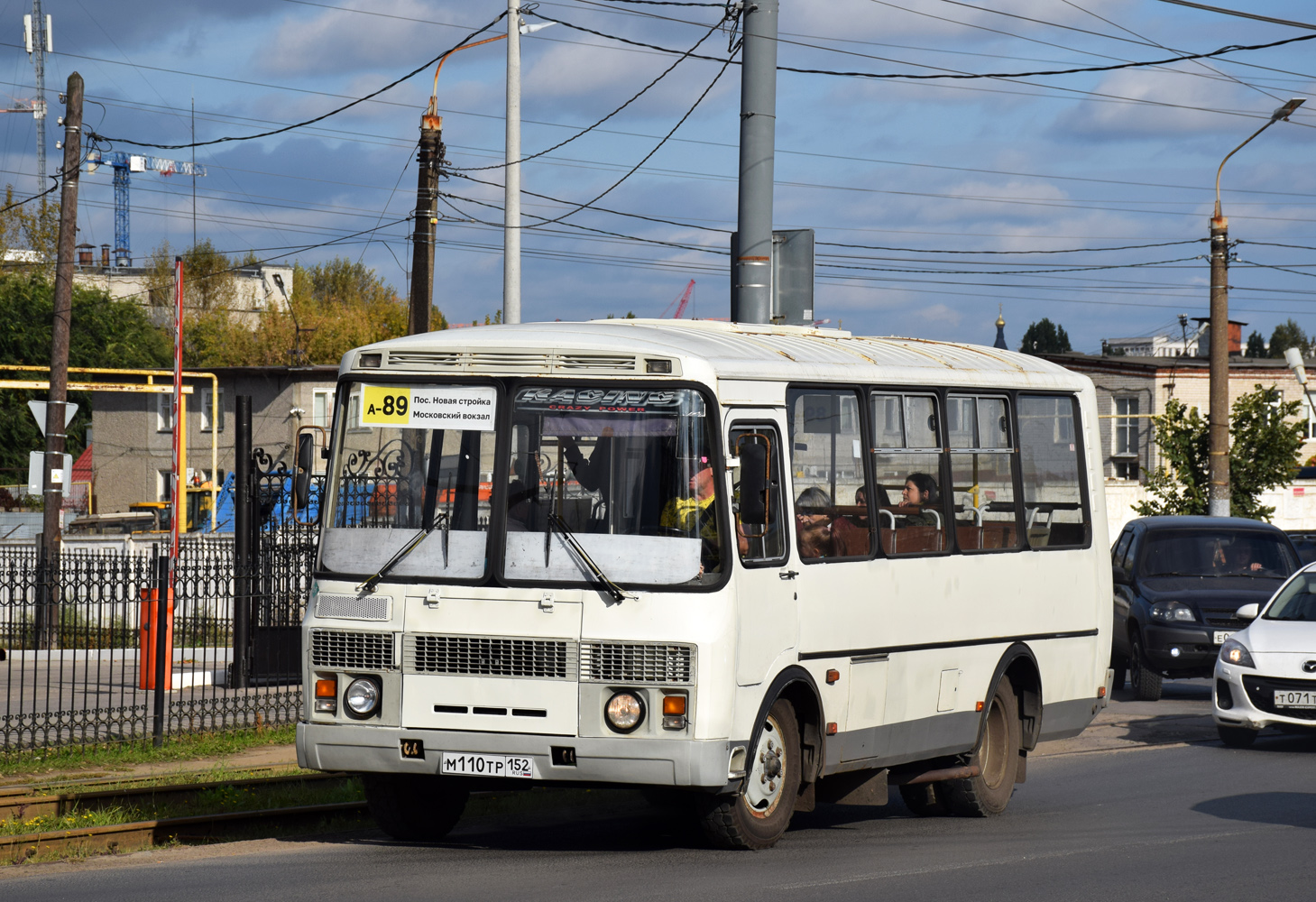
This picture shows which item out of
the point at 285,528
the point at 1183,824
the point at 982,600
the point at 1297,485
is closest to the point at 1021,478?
the point at 982,600

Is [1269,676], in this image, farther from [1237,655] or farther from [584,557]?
[584,557]

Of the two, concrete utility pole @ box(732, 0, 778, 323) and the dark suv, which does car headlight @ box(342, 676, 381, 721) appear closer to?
concrete utility pole @ box(732, 0, 778, 323)

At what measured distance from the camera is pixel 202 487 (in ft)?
185

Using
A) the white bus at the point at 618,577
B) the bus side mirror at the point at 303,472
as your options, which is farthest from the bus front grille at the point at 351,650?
the bus side mirror at the point at 303,472

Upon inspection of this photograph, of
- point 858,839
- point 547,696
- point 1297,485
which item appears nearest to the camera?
point 547,696

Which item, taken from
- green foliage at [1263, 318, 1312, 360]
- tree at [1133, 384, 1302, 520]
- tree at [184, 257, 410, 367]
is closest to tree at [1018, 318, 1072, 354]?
green foliage at [1263, 318, 1312, 360]

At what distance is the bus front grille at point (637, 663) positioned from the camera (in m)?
8.19

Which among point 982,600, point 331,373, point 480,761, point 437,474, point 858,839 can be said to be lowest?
point 858,839

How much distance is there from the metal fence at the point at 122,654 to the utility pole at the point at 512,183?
4.33 metres

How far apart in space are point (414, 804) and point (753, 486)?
8.69ft

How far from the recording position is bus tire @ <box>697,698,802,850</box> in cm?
867

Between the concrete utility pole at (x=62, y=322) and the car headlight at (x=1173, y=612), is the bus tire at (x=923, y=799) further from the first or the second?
the concrete utility pole at (x=62, y=322)

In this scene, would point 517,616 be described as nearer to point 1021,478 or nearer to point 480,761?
point 480,761

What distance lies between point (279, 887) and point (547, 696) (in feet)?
5.06
